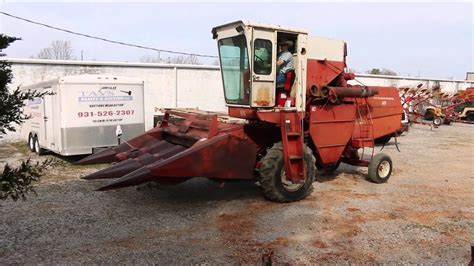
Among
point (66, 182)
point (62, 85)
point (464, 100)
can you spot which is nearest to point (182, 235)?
point (66, 182)

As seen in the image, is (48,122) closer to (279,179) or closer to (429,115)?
(279,179)

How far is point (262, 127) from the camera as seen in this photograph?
740cm

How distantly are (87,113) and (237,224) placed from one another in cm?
642

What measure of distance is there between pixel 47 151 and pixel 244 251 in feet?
30.0

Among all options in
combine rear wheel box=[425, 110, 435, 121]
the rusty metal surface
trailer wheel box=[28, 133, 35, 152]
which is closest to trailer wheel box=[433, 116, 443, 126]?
combine rear wheel box=[425, 110, 435, 121]

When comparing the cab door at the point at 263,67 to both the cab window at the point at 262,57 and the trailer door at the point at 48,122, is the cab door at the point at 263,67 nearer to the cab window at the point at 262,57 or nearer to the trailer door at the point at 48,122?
the cab window at the point at 262,57

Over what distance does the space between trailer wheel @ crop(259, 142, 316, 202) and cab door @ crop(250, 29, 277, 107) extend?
803 mm

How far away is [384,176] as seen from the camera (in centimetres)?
895

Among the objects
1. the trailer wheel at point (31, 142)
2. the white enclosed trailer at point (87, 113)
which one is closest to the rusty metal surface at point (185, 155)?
the white enclosed trailer at point (87, 113)

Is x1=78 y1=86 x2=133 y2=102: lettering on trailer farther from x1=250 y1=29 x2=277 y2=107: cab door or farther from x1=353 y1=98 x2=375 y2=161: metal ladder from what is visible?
x1=353 y1=98 x2=375 y2=161: metal ladder

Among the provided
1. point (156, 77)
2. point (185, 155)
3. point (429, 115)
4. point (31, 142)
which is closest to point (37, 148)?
point (31, 142)

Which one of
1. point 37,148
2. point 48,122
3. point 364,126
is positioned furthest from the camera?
point 37,148

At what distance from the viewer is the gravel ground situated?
5.04 m

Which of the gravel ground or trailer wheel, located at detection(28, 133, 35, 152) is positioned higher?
trailer wheel, located at detection(28, 133, 35, 152)
